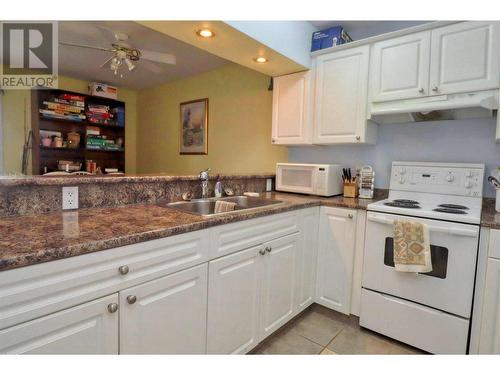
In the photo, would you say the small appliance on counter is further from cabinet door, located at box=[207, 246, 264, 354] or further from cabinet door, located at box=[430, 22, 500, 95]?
cabinet door, located at box=[207, 246, 264, 354]

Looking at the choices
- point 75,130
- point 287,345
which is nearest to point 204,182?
point 287,345

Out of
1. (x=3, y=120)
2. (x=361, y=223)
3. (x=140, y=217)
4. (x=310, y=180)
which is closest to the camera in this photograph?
(x=140, y=217)

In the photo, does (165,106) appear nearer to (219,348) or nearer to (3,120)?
(3,120)

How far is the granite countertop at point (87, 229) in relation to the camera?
0.80 m

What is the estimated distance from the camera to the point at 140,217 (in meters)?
1.28

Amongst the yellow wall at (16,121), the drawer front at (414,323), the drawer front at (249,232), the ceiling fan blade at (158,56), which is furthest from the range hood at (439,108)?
the yellow wall at (16,121)

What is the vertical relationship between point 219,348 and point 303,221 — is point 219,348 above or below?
below

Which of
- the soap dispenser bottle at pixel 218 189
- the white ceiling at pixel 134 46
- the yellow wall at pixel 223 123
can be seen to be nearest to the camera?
the soap dispenser bottle at pixel 218 189

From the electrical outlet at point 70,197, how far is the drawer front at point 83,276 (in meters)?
0.62

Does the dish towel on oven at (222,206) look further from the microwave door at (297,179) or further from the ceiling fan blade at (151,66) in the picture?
the ceiling fan blade at (151,66)

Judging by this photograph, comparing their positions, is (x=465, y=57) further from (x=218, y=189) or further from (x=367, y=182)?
(x=218, y=189)
